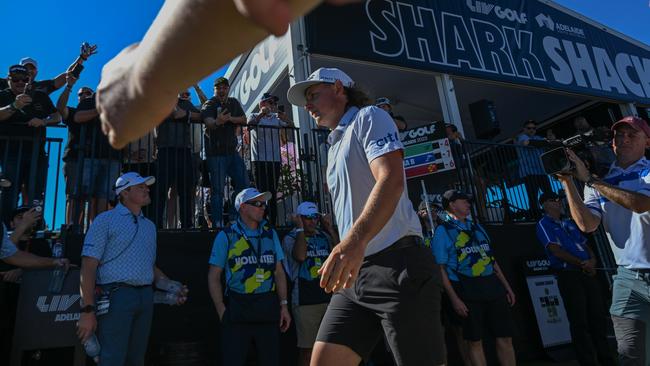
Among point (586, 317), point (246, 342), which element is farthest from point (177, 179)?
point (586, 317)

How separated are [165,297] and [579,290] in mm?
5447

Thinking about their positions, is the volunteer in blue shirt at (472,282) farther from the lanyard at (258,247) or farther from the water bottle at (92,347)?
the water bottle at (92,347)

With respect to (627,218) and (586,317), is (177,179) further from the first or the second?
(586,317)

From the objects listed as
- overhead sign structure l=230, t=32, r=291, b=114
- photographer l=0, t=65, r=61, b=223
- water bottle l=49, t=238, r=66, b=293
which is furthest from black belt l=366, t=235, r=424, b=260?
overhead sign structure l=230, t=32, r=291, b=114

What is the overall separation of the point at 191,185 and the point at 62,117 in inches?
71.0

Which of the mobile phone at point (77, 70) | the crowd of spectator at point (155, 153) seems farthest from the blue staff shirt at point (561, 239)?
the mobile phone at point (77, 70)

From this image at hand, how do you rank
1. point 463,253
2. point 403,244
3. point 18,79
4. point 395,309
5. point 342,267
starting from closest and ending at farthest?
point 342,267 < point 395,309 < point 403,244 < point 18,79 < point 463,253

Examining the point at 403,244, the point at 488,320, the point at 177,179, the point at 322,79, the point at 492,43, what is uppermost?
the point at 492,43

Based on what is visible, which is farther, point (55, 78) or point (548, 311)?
point (548, 311)

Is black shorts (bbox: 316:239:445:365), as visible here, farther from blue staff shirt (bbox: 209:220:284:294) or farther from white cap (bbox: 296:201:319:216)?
white cap (bbox: 296:201:319:216)

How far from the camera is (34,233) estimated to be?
4.95 m

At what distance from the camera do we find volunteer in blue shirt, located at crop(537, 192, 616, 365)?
19.1 feet

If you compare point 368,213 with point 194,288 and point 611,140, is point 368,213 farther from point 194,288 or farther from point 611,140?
point 194,288

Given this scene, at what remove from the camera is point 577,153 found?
11.3 feet
